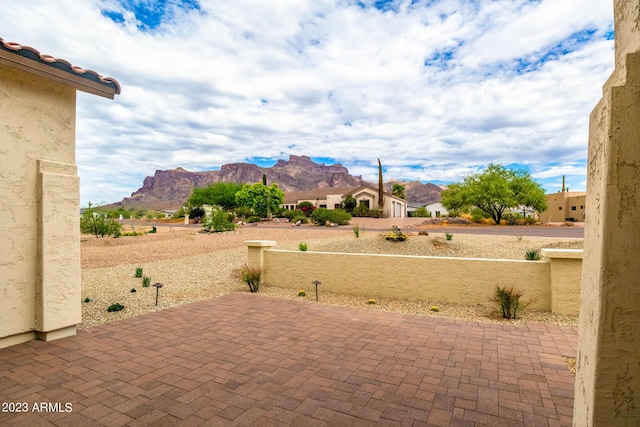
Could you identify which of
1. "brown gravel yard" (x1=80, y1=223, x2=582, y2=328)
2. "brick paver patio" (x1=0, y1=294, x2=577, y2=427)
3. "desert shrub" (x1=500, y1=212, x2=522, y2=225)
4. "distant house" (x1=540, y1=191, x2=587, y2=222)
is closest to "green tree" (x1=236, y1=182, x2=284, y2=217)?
"desert shrub" (x1=500, y1=212, x2=522, y2=225)

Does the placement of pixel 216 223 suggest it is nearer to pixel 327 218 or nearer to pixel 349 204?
pixel 327 218

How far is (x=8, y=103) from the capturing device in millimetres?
4395

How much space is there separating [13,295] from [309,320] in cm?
416

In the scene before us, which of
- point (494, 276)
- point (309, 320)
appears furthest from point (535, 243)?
point (309, 320)

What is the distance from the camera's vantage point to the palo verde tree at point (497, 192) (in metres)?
29.7

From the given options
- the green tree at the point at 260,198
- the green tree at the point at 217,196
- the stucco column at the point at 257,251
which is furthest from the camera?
the green tree at the point at 217,196

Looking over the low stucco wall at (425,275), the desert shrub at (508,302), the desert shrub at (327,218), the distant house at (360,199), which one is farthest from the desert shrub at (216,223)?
the distant house at (360,199)

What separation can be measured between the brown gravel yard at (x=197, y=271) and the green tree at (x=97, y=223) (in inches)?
80.1

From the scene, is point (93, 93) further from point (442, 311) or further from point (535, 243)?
point (535, 243)

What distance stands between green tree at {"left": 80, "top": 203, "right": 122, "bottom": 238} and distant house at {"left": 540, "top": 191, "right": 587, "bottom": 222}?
44.9 m

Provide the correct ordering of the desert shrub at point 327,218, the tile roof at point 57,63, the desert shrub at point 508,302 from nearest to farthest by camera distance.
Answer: the tile roof at point 57,63, the desert shrub at point 508,302, the desert shrub at point 327,218

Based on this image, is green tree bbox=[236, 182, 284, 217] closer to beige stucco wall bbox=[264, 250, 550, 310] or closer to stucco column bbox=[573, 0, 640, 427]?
beige stucco wall bbox=[264, 250, 550, 310]

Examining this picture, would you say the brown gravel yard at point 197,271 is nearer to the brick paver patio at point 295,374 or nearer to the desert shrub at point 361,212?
the brick paver patio at point 295,374

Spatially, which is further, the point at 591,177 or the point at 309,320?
the point at 309,320
